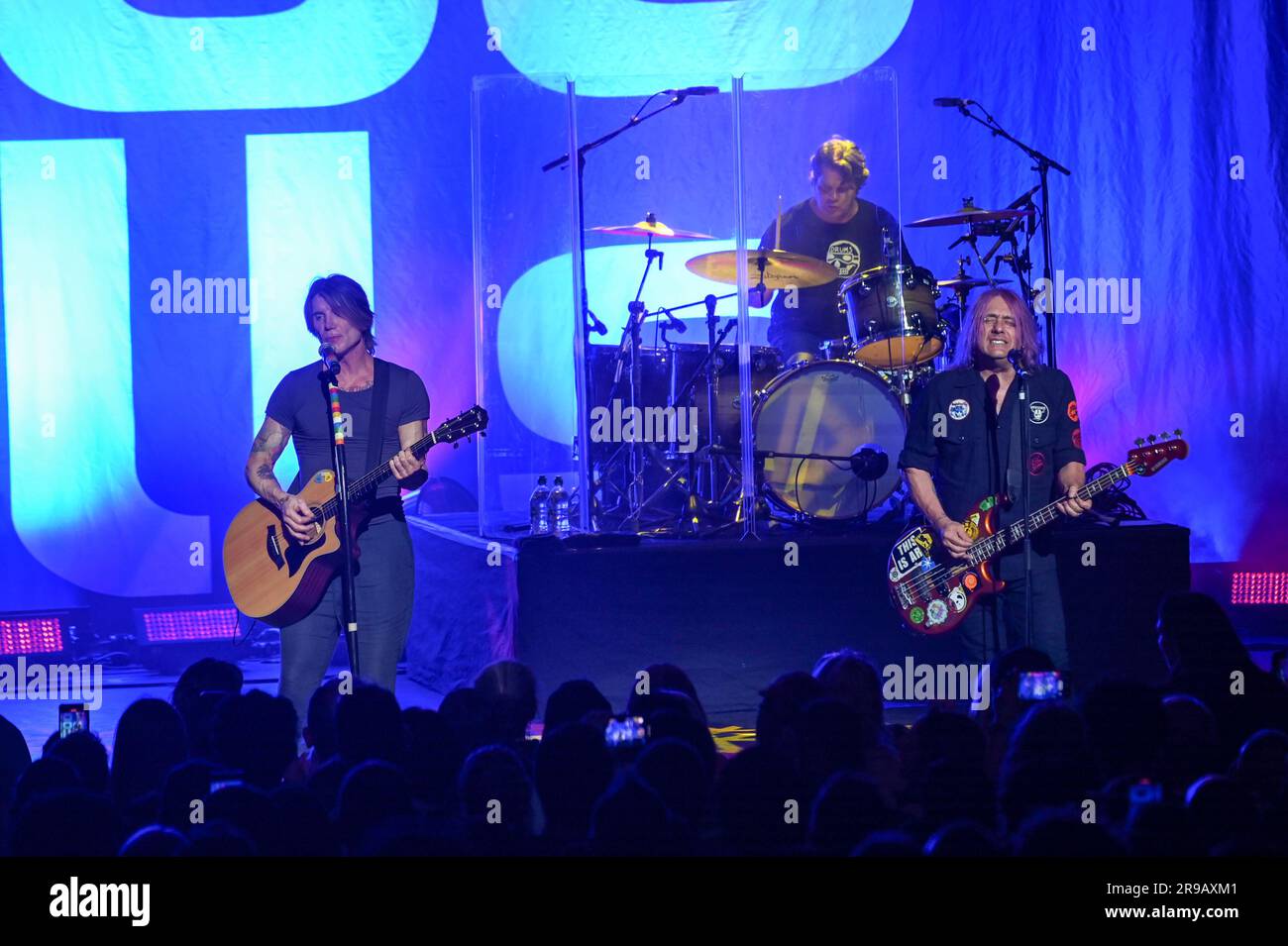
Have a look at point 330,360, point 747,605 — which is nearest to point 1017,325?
point 747,605

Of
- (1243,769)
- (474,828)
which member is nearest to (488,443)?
(474,828)

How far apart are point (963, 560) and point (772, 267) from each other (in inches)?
83.5

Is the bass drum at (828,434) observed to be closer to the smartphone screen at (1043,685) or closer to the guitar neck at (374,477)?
the guitar neck at (374,477)

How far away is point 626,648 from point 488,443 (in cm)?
161

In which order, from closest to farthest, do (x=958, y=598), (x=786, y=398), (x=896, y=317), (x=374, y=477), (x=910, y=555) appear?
(x=374, y=477), (x=958, y=598), (x=910, y=555), (x=786, y=398), (x=896, y=317)

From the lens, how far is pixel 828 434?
5.87 meters

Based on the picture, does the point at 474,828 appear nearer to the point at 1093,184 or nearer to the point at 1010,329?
the point at 1010,329

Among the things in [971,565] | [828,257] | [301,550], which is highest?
[828,257]

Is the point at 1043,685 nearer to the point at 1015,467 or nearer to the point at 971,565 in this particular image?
the point at 971,565

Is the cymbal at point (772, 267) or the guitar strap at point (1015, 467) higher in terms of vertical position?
the cymbal at point (772, 267)

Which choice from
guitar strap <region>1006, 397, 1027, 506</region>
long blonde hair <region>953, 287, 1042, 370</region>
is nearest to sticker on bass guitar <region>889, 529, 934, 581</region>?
guitar strap <region>1006, 397, 1027, 506</region>

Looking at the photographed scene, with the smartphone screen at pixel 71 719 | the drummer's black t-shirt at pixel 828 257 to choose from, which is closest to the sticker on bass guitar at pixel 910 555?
the drummer's black t-shirt at pixel 828 257

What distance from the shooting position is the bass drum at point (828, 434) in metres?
5.82
